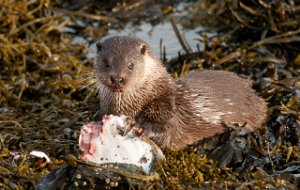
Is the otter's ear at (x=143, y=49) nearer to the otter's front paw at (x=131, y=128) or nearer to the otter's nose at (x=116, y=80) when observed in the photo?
the otter's nose at (x=116, y=80)

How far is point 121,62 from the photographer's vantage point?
3904mm

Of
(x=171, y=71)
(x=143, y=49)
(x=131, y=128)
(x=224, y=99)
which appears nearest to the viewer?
(x=131, y=128)

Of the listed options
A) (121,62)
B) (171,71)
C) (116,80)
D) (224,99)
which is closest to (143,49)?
(121,62)

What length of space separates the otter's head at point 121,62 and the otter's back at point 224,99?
0.35 meters

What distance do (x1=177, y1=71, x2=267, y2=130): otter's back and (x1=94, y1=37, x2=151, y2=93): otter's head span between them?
1.16ft

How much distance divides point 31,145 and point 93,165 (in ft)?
2.91

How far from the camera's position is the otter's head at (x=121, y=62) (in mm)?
3851

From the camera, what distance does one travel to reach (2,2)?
581 centimetres

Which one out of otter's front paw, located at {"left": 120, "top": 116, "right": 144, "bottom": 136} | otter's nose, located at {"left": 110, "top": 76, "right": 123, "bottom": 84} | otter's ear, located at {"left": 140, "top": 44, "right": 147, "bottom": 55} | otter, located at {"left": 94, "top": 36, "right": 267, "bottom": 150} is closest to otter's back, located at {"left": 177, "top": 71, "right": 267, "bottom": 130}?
otter, located at {"left": 94, "top": 36, "right": 267, "bottom": 150}

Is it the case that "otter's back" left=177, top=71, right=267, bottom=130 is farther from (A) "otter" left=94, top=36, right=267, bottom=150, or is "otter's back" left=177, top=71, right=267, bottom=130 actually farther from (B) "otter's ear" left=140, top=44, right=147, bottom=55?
(B) "otter's ear" left=140, top=44, right=147, bottom=55

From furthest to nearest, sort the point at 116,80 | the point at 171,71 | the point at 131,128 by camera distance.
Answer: the point at 171,71 → the point at 116,80 → the point at 131,128

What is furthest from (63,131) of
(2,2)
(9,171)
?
(2,2)

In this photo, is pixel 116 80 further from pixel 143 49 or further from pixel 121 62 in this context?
pixel 143 49

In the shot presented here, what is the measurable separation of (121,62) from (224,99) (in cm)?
67
